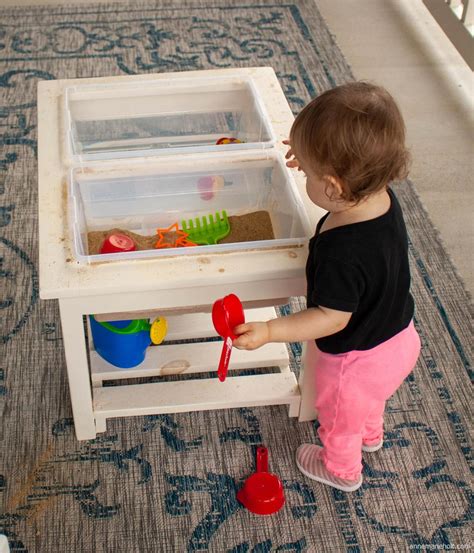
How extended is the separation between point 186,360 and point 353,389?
1.13ft

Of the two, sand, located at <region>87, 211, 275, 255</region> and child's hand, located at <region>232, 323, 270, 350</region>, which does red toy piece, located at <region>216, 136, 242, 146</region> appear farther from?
child's hand, located at <region>232, 323, 270, 350</region>

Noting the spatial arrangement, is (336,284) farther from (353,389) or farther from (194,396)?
(194,396)

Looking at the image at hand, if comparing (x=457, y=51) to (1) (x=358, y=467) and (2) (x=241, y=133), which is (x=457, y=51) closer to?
(2) (x=241, y=133)

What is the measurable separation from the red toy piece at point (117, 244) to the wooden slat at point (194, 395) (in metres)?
0.27

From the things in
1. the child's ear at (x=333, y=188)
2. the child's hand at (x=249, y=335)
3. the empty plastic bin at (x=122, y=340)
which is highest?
the child's ear at (x=333, y=188)

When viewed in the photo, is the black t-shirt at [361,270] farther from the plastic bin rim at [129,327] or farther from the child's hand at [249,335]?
the plastic bin rim at [129,327]

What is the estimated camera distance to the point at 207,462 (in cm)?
131

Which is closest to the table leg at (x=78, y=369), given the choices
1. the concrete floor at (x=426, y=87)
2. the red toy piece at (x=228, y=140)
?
the red toy piece at (x=228, y=140)

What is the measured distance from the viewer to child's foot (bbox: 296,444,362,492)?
1270 mm

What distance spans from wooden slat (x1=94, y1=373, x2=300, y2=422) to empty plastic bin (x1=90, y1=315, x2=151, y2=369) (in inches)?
2.0

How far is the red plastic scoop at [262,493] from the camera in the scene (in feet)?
4.00

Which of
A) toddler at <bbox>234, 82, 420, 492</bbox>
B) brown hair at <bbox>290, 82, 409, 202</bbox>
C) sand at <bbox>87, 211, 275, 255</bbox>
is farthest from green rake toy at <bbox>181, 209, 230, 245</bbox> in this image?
brown hair at <bbox>290, 82, 409, 202</bbox>

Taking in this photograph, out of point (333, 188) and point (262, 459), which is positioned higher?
point (333, 188)

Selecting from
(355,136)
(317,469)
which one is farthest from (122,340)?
(355,136)
